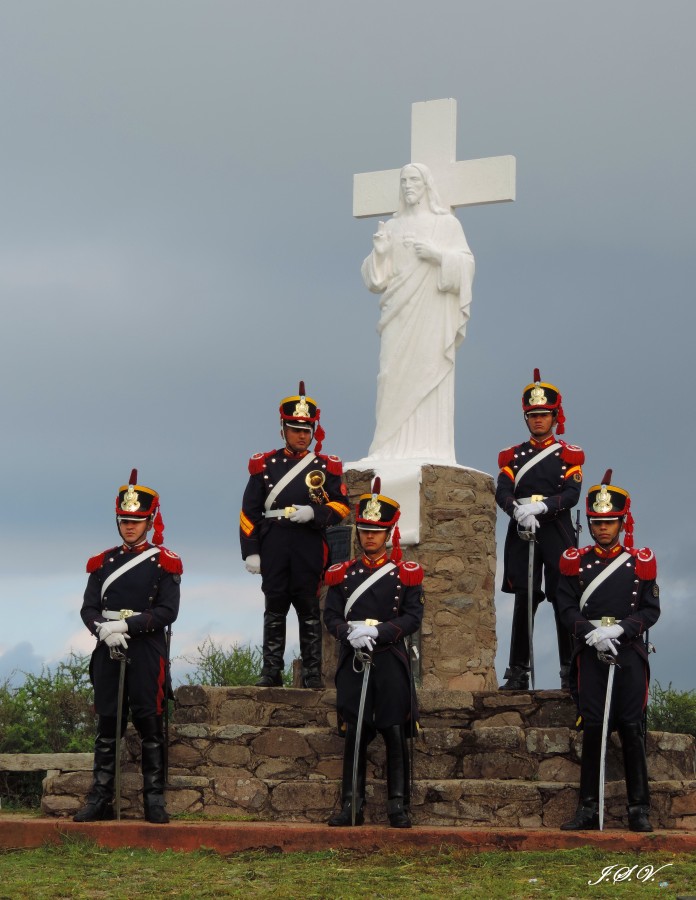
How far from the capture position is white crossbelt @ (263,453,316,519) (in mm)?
10281

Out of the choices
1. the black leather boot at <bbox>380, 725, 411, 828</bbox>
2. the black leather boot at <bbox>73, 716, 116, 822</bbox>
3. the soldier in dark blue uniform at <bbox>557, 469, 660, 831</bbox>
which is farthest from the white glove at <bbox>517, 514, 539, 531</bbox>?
the black leather boot at <bbox>73, 716, 116, 822</bbox>

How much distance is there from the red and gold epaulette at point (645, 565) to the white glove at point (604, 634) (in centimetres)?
37

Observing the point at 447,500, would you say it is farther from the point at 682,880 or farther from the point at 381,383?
the point at 682,880

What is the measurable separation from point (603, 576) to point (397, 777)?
5.67 feet

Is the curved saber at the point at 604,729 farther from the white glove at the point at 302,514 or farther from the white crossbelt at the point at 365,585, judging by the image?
the white glove at the point at 302,514

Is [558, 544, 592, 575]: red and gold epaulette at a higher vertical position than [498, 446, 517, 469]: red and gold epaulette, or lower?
lower

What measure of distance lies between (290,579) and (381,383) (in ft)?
8.58

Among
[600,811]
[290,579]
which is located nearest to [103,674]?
[290,579]

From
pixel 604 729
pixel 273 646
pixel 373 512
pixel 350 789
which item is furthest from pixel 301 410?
pixel 604 729

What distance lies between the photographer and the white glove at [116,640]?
917 cm

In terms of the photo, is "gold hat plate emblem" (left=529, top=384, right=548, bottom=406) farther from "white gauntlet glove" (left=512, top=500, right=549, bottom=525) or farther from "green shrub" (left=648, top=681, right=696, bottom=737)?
"green shrub" (left=648, top=681, right=696, bottom=737)

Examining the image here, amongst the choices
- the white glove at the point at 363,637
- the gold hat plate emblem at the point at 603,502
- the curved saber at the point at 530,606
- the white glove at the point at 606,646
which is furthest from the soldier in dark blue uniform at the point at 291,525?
the white glove at the point at 606,646

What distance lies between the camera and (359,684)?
9008 mm

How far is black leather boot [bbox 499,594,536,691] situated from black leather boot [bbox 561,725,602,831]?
1575 millimetres
